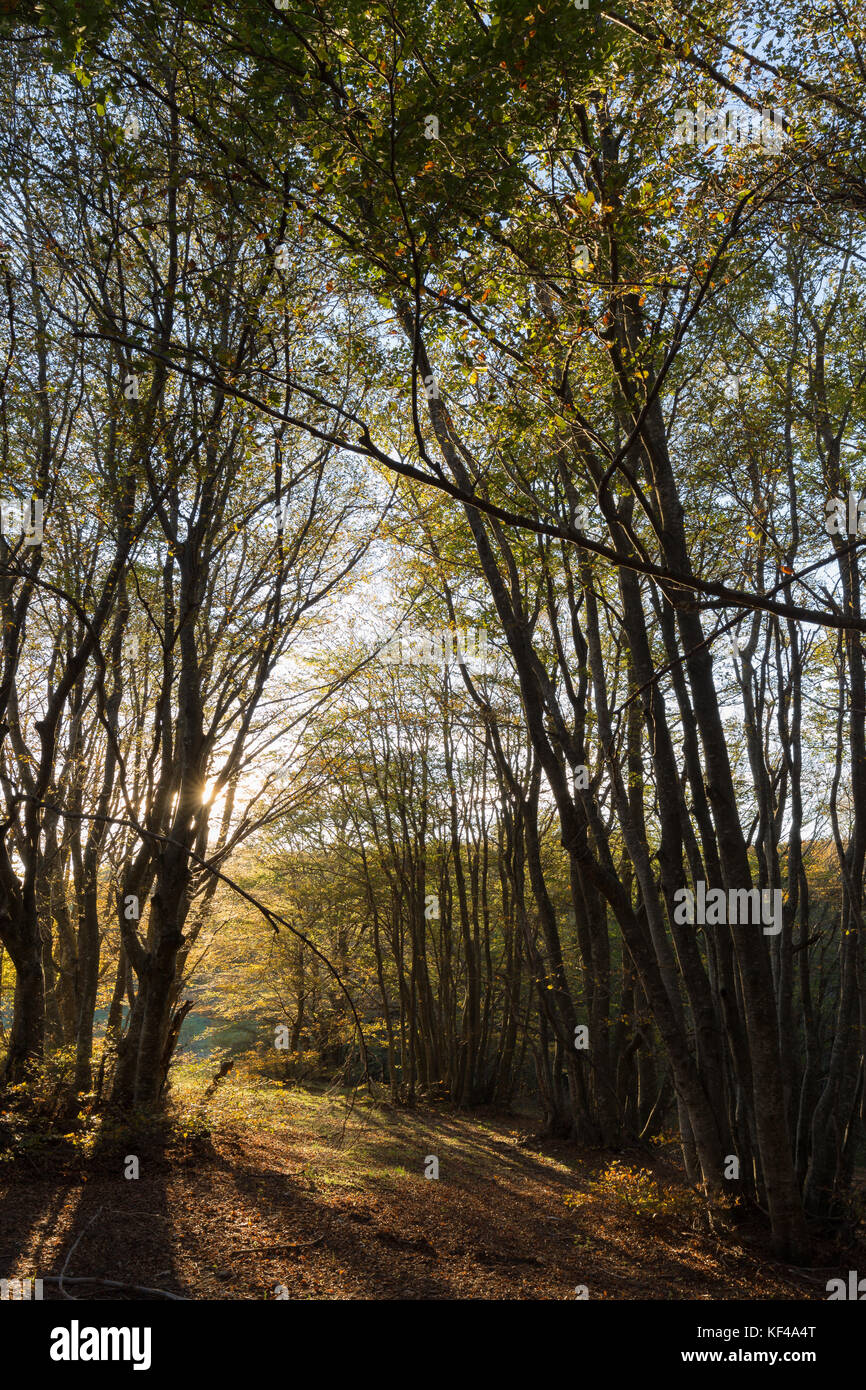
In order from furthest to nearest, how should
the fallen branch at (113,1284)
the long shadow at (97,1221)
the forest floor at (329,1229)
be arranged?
the forest floor at (329,1229), the long shadow at (97,1221), the fallen branch at (113,1284)

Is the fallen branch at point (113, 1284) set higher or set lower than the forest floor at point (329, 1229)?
higher

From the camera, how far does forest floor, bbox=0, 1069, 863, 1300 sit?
167 inches

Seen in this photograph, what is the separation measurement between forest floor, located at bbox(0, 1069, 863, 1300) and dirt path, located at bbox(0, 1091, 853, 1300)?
1cm

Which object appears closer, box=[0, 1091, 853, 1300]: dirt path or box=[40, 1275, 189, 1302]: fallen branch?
box=[40, 1275, 189, 1302]: fallen branch

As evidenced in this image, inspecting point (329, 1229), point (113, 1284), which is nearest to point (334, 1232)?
point (329, 1229)

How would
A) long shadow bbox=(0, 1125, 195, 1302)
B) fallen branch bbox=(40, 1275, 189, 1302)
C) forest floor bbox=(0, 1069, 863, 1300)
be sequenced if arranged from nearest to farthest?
fallen branch bbox=(40, 1275, 189, 1302), long shadow bbox=(0, 1125, 195, 1302), forest floor bbox=(0, 1069, 863, 1300)

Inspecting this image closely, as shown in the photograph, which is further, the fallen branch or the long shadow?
the long shadow

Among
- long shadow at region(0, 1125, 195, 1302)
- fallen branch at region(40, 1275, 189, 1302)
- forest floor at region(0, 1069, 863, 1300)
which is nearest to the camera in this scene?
fallen branch at region(40, 1275, 189, 1302)

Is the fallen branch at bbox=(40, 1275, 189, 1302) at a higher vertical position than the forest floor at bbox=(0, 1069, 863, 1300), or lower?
higher

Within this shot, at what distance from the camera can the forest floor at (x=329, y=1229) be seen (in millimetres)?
4230

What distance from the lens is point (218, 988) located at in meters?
18.0

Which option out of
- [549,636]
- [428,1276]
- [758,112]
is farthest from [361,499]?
[428,1276]

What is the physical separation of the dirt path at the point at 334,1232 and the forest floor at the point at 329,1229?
0.05 feet

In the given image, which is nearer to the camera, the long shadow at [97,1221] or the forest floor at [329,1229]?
the long shadow at [97,1221]
